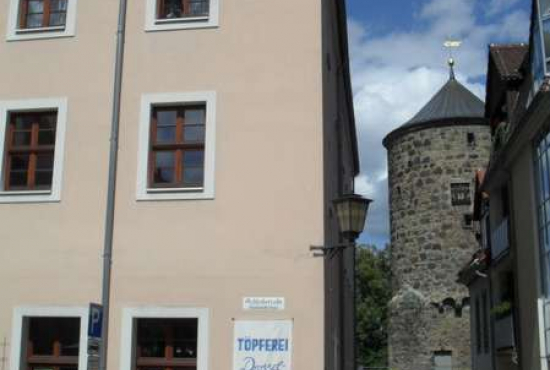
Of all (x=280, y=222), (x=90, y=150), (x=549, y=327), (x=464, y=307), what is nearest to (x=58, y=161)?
(x=90, y=150)

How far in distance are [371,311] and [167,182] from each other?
5311 centimetres

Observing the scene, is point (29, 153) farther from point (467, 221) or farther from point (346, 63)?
point (467, 221)

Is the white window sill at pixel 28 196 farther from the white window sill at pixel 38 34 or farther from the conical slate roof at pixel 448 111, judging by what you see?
the conical slate roof at pixel 448 111

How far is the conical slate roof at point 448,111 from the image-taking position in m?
41.8

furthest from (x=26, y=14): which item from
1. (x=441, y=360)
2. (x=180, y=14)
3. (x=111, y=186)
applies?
(x=441, y=360)

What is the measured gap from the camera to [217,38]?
48.0 feet

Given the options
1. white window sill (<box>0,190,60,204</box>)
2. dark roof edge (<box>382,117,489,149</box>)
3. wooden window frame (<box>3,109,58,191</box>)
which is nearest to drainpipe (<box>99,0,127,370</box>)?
white window sill (<box>0,190,60,204</box>)

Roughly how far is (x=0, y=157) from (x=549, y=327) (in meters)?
12.4

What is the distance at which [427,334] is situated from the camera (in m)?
40.9

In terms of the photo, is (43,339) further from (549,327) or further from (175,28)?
(549,327)

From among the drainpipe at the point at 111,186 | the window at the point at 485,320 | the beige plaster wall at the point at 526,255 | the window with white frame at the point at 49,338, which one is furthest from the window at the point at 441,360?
the drainpipe at the point at 111,186

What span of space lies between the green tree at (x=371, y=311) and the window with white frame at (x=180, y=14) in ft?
168

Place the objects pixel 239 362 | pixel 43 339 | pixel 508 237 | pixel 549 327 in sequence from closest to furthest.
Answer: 1. pixel 239 362
2. pixel 43 339
3. pixel 549 327
4. pixel 508 237

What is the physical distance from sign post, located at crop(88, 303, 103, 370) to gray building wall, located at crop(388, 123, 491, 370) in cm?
3102
